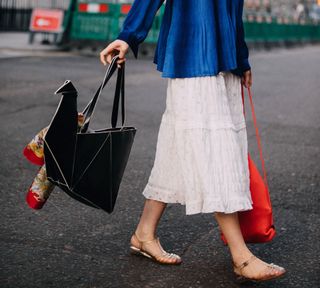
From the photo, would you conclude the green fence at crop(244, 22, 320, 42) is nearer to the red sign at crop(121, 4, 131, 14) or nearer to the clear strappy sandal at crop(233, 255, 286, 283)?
the red sign at crop(121, 4, 131, 14)

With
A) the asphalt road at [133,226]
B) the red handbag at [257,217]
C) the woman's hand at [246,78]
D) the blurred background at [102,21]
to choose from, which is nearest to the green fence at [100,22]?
the blurred background at [102,21]

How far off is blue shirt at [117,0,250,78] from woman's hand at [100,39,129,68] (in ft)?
0.08

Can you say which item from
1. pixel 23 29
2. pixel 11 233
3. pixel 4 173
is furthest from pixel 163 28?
pixel 23 29

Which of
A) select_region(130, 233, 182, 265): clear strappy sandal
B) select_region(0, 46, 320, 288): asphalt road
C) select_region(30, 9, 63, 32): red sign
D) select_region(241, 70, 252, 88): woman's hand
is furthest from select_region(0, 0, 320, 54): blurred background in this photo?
select_region(130, 233, 182, 265): clear strappy sandal

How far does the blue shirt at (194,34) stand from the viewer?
3098mm

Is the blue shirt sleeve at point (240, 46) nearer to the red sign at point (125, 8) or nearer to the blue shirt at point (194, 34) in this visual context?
the blue shirt at point (194, 34)

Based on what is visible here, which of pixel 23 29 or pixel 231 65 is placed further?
pixel 23 29

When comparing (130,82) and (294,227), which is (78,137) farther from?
(130,82)

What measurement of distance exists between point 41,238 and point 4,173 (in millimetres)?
1551

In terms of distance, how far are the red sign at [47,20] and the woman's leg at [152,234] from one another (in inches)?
590

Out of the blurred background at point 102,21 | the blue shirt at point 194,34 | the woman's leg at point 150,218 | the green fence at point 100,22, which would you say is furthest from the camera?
the blurred background at point 102,21

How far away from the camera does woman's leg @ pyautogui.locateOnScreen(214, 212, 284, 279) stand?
3150 millimetres

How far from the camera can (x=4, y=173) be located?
5.20 m

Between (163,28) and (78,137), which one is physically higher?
(163,28)
